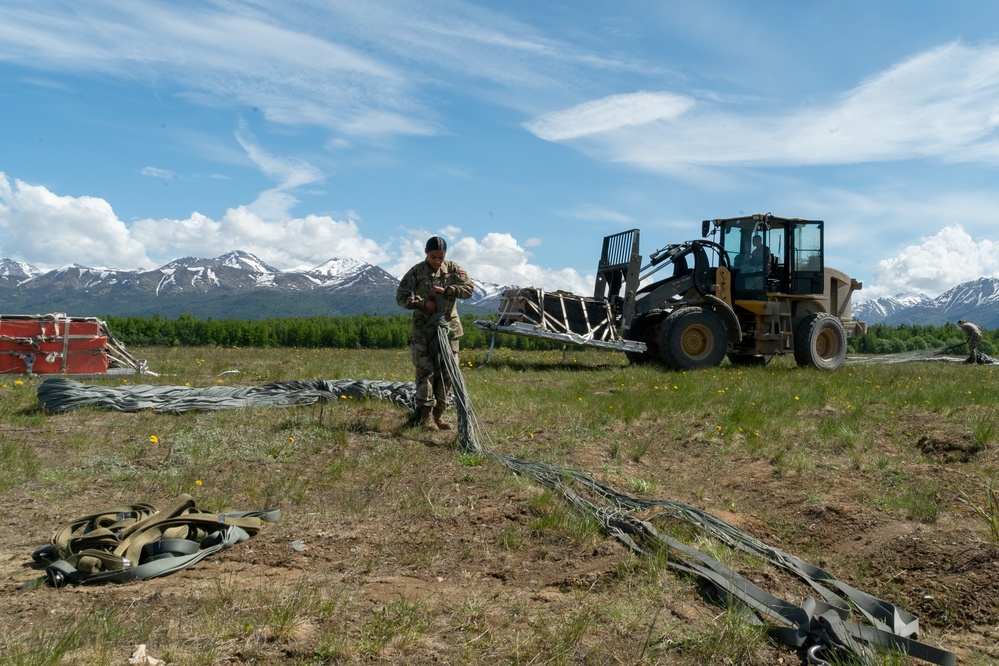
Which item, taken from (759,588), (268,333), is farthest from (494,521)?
(268,333)

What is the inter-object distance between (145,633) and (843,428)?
7.06m

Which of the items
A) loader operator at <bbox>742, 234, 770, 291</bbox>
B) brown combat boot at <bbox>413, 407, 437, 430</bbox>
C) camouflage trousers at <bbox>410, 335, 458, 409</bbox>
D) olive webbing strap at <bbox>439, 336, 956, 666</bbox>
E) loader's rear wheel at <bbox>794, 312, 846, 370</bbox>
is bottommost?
olive webbing strap at <bbox>439, 336, 956, 666</bbox>

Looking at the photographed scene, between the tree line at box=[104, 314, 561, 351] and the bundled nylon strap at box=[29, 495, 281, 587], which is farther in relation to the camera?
the tree line at box=[104, 314, 561, 351]

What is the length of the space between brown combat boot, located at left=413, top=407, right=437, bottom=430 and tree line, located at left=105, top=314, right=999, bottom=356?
23164 millimetres

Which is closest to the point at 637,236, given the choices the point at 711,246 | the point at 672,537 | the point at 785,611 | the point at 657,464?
the point at 711,246

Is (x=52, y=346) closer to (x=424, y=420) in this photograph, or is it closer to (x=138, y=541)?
(x=424, y=420)

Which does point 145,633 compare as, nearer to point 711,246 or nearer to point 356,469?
point 356,469

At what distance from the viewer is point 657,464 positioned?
7023 millimetres

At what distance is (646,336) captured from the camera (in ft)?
50.9

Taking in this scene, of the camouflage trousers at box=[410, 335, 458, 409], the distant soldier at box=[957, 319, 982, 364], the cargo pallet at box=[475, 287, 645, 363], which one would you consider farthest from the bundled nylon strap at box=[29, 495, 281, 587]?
the distant soldier at box=[957, 319, 982, 364]

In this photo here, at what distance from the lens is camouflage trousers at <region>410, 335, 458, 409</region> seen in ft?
25.7

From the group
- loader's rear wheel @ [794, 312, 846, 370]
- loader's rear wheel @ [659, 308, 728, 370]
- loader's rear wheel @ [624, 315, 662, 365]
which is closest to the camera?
loader's rear wheel @ [659, 308, 728, 370]

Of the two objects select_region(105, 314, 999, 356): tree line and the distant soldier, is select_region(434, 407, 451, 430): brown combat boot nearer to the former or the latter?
the distant soldier

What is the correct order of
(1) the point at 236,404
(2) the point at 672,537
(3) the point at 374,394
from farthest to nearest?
(3) the point at 374,394
(1) the point at 236,404
(2) the point at 672,537
